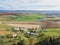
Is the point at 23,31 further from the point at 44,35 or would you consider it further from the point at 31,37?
the point at 44,35

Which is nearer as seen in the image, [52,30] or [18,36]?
[18,36]

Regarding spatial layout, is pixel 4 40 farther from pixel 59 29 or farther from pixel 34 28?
pixel 59 29

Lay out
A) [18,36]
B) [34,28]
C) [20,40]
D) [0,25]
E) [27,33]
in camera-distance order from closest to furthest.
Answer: [20,40]
[18,36]
[27,33]
[34,28]
[0,25]

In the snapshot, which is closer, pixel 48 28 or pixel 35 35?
pixel 35 35

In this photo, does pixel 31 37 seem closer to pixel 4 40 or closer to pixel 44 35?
pixel 44 35

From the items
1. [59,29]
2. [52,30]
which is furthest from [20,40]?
[59,29]

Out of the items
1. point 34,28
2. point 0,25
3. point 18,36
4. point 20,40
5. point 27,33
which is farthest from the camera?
point 0,25

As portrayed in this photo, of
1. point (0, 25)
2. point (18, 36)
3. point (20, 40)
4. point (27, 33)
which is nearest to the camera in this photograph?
point (20, 40)

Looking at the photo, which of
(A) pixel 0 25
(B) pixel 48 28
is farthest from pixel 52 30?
(A) pixel 0 25
